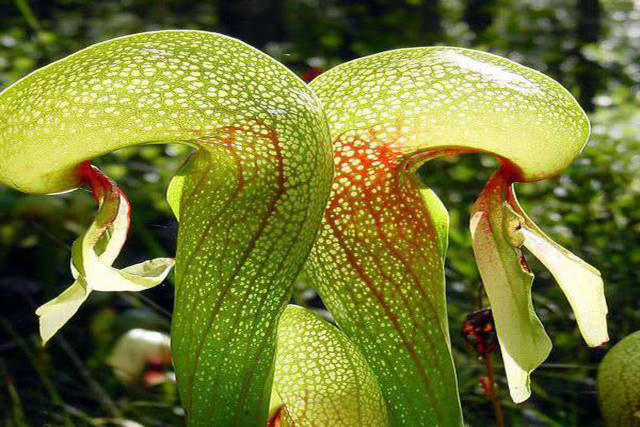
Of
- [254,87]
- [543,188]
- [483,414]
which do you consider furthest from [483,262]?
[543,188]

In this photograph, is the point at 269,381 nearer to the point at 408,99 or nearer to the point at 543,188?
the point at 408,99

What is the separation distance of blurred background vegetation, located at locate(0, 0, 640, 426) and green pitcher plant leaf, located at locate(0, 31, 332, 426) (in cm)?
68

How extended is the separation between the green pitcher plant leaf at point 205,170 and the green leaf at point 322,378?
5.2 inches

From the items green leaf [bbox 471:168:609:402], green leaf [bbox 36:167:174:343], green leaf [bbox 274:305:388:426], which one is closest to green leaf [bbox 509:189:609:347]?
green leaf [bbox 471:168:609:402]

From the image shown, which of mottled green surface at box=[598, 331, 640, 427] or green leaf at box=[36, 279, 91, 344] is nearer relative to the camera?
green leaf at box=[36, 279, 91, 344]

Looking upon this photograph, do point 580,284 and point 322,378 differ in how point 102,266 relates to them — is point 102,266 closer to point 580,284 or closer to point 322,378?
point 322,378

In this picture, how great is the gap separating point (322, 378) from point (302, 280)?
1.06m

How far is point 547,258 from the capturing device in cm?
69

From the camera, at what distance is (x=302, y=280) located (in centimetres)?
184

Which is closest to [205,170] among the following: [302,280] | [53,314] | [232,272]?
[232,272]

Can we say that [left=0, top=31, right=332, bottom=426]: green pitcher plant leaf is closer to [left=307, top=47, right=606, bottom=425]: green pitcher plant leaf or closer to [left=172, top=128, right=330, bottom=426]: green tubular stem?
[left=172, top=128, right=330, bottom=426]: green tubular stem

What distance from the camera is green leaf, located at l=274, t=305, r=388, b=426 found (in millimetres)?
768

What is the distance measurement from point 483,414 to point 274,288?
1.03 m

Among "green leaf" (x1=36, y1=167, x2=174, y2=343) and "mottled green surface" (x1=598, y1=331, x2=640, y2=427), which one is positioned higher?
"green leaf" (x1=36, y1=167, x2=174, y2=343)
